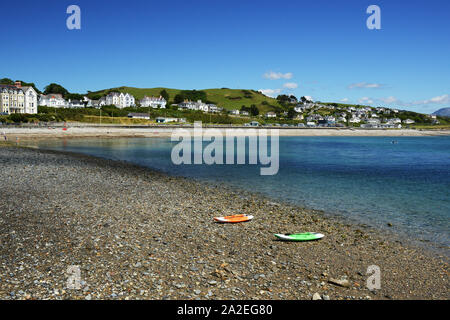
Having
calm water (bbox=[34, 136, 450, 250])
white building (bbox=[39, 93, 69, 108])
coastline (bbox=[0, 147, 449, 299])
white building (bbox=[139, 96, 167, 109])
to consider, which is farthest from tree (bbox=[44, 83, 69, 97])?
coastline (bbox=[0, 147, 449, 299])

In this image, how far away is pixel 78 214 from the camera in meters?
12.8

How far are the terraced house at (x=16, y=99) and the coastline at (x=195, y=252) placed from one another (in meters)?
116

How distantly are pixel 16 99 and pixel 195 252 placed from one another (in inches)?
5090

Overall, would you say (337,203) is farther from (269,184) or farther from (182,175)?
(182,175)

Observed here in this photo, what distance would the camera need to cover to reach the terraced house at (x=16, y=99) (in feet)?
363

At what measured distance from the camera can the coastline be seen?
7559mm

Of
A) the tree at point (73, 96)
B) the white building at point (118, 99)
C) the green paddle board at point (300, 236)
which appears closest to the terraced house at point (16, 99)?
the tree at point (73, 96)

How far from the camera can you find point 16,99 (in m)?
114

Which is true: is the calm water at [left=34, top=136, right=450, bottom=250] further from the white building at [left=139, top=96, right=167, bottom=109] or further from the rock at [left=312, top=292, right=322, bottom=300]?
the white building at [left=139, top=96, right=167, bottom=109]

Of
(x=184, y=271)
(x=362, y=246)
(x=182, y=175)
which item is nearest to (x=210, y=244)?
(x=184, y=271)

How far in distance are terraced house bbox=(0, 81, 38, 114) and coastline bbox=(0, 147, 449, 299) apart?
379 feet

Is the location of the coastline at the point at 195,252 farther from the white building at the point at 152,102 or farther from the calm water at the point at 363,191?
the white building at the point at 152,102

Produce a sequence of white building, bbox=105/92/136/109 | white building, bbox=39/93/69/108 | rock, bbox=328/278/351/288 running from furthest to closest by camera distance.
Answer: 1. white building, bbox=105/92/136/109
2. white building, bbox=39/93/69/108
3. rock, bbox=328/278/351/288
